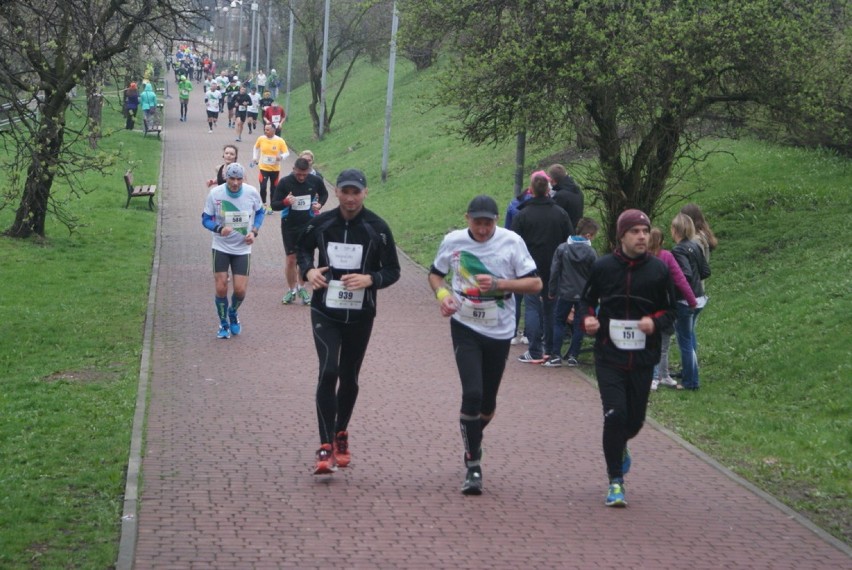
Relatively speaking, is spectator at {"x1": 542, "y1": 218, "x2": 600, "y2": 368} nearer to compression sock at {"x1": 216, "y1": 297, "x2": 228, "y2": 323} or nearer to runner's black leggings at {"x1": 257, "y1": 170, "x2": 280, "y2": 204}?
compression sock at {"x1": 216, "y1": 297, "x2": 228, "y2": 323}

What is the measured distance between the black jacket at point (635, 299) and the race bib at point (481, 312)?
0.70 m

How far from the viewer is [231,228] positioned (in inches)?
517

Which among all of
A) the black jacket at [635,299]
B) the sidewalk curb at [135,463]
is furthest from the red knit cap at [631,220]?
the sidewalk curb at [135,463]

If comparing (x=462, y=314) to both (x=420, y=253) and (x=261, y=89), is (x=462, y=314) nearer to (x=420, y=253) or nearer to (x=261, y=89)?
(x=420, y=253)

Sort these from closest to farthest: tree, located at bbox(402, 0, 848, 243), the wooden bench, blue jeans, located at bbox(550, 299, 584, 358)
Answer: blue jeans, located at bbox(550, 299, 584, 358) → tree, located at bbox(402, 0, 848, 243) → the wooden bench

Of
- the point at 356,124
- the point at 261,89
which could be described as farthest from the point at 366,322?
the point at 261,89

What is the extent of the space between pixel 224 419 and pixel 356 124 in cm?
3627

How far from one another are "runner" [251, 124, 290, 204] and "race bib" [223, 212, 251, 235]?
1012 cm

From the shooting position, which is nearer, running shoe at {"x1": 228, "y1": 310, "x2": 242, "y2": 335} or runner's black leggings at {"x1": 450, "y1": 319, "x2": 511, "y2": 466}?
runner's black leggings at {"x1": 450, "y1": 319, "x2": 511, "y2": 466}

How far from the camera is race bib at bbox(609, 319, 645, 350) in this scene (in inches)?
304

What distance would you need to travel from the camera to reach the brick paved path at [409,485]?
6883mm

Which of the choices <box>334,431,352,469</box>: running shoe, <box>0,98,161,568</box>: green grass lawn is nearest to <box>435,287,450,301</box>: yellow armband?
<box>334,431,352,469</box>: running shoe

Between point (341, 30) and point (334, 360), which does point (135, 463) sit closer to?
point (334, 360)

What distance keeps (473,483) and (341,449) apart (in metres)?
1.03
